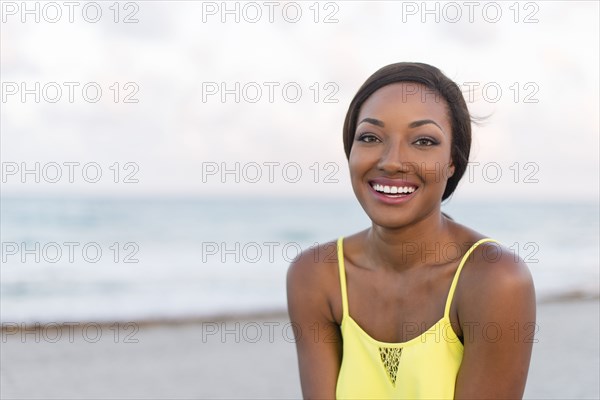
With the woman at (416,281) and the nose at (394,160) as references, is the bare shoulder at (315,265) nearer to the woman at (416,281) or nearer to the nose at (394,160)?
the woman at (416,281)

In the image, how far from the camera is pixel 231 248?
78.0ft

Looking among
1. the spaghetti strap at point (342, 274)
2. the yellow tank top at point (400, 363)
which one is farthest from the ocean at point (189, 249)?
the yellow tank top at point (400, 363)

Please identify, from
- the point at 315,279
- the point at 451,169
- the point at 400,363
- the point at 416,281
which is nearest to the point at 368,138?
the point at 451,169

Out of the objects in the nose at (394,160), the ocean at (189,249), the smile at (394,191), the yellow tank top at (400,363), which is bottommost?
the ocean at (189,249)

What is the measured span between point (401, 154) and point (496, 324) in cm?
63

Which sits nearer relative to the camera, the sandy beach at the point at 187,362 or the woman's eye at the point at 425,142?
the woman's eye at the point at 425,142

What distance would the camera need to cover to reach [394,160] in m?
2.77

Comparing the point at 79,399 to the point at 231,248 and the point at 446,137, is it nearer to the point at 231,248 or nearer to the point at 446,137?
the point at 446,137

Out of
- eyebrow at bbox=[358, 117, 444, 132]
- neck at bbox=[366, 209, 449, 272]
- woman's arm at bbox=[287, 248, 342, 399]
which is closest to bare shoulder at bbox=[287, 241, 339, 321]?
woman's arm at bbox=[287, 248, 342, 399]

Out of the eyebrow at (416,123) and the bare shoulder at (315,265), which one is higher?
the eyebrow at (416,123)

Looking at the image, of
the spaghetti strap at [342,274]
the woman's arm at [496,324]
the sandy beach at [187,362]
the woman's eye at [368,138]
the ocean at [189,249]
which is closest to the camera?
the woman's arm at [496,324]

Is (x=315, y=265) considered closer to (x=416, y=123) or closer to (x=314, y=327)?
(x=314, y=327)

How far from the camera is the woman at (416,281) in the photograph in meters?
2.78

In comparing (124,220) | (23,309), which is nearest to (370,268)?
(23,309)
